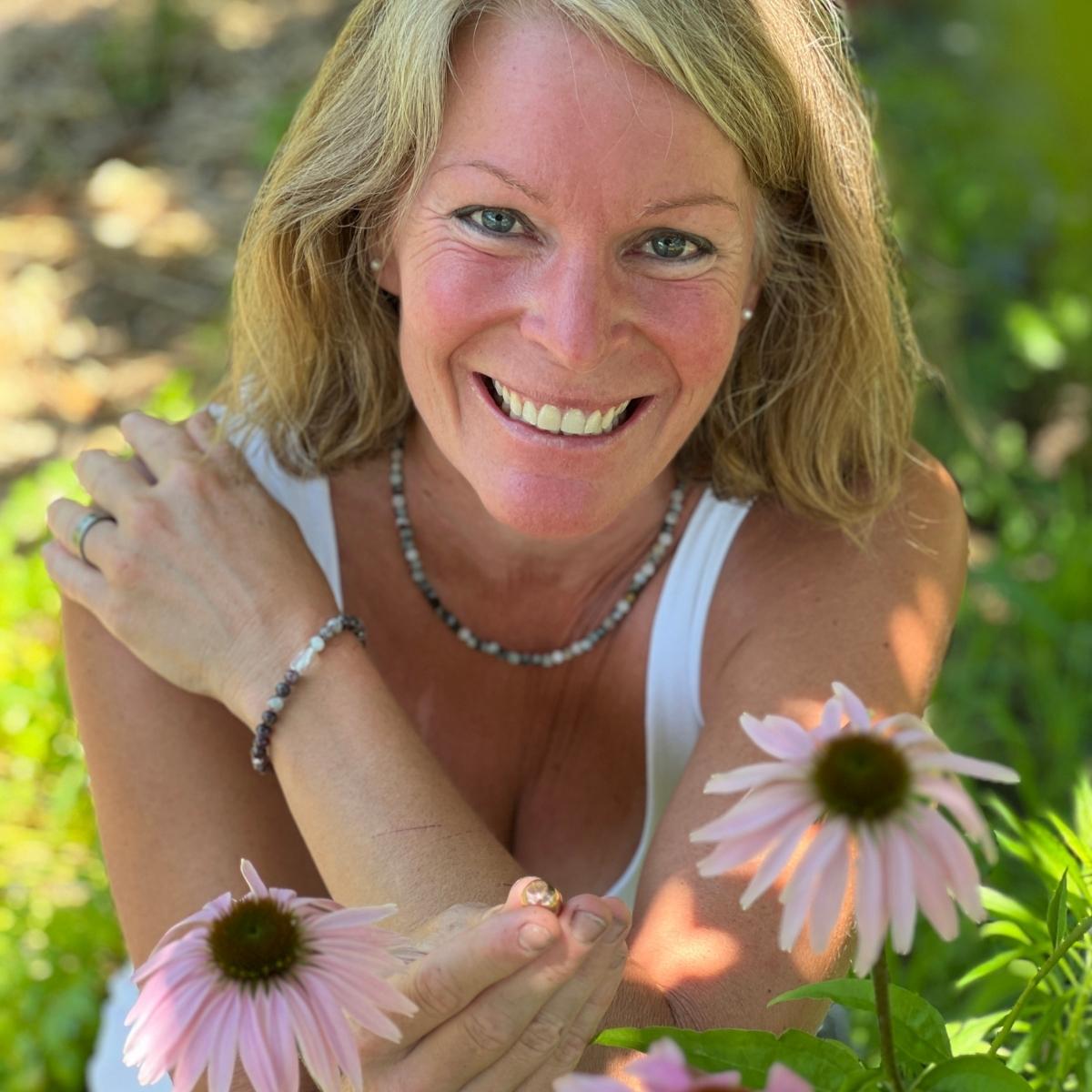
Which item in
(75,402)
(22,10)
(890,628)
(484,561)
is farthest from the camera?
(22,10)

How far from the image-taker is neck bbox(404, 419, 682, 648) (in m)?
2.24

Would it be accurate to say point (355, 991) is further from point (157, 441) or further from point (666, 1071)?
point (157, 441)

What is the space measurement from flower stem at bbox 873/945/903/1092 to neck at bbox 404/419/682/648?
1349 mm

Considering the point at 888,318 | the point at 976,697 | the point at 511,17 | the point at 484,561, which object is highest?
the point at 511,17

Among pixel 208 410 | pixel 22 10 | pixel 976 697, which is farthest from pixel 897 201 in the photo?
pixel 22 10

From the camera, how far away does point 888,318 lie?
210cm

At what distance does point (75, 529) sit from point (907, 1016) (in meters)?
1.35

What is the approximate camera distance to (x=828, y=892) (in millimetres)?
844

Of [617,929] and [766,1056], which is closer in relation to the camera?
[766,1056]

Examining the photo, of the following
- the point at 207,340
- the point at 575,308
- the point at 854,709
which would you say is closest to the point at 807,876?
the point at 854,709

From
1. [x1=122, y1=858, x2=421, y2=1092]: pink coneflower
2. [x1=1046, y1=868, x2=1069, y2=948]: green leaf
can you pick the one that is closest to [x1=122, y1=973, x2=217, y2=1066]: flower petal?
[x1=122, y1=858, x2=421, y2=1092]: pink coneflower

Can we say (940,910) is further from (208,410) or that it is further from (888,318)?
(208,410)

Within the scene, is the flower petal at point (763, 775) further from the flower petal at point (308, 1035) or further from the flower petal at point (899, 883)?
the flower petal at point (308, 1035)

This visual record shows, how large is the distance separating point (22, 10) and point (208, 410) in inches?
186
